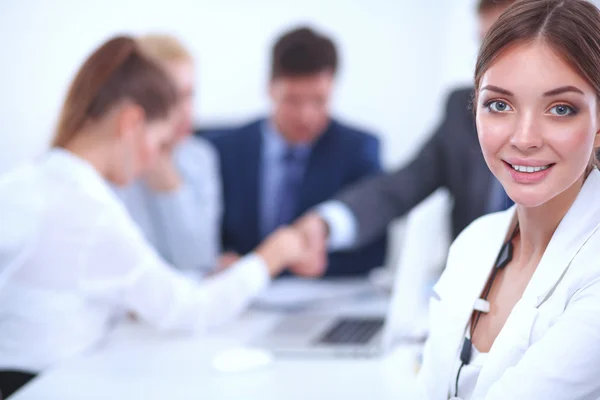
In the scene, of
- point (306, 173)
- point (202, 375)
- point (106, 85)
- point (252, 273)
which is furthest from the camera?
point (306, 173)

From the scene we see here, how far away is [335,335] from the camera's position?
170 centimetres

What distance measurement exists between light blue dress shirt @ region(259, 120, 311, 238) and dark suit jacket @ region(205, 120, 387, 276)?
0.02 metres

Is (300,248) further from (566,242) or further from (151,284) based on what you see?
(566,242)

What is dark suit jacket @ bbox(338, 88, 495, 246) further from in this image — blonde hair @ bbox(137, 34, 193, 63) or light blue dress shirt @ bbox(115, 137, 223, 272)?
blonde hair @ bbox(137, 34, 193, 63)

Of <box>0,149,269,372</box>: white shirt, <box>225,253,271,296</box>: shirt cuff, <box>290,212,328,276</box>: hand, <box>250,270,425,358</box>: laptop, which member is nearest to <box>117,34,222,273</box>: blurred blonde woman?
<box>290,212,328,276</box>: hand

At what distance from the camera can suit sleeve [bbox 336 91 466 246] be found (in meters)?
2.15

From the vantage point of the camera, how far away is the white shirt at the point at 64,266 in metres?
1.51

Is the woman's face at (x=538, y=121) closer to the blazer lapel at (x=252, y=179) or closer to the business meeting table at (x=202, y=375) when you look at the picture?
the business meeting table at (x=202, y=375)

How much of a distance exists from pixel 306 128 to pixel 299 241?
0.69 metres

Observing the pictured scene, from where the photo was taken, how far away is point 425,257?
1570 millimetres

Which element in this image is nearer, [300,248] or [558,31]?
[558,31]

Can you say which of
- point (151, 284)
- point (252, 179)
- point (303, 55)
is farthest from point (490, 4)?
point (252, 179)

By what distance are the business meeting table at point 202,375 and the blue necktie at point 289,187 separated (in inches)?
37.7

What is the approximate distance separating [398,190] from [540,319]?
4.59 ft
